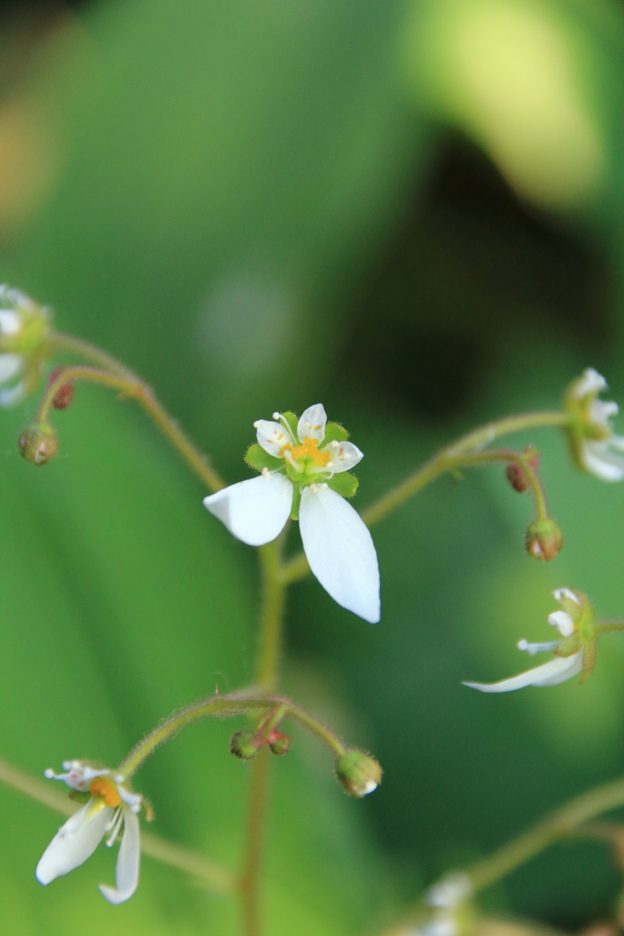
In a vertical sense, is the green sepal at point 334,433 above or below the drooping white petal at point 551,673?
above

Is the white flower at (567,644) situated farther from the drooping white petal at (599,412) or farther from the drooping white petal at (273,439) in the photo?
the drooping white petal at (273,439)

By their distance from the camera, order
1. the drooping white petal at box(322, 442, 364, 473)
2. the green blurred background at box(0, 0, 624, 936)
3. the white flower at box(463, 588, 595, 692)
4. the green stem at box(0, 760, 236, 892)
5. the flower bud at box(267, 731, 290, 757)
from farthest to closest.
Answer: the green blurred background at box(0, 0, 624, 936) → the green stem at box(0, 760, 236, 892) → the drooping white petal at box(322, 442, 364, 473) → the white flower at box(463, 588, 595, 692) → the flower bud at box(267, 731, 290, 757)

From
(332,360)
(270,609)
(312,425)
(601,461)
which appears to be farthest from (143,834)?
(332,360)

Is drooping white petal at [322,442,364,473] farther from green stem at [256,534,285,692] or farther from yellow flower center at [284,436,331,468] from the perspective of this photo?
green stem at [256,534,285,692]

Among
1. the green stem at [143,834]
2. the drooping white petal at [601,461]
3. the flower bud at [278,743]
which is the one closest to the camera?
the flower bud at [278,743]

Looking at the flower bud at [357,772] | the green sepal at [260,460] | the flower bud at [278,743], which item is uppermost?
the green sepal at [260,460]

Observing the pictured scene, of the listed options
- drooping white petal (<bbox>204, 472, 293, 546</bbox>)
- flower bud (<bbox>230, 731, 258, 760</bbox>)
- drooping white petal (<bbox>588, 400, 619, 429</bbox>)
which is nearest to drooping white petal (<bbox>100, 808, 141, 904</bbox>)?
flower bud (<bbox>230, 731, 258, 760</bbox>)

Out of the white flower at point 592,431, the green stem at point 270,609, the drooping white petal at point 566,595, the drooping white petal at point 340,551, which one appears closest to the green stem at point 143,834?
the green stem at point 270,609

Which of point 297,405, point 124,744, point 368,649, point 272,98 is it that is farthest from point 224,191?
point 124,744
